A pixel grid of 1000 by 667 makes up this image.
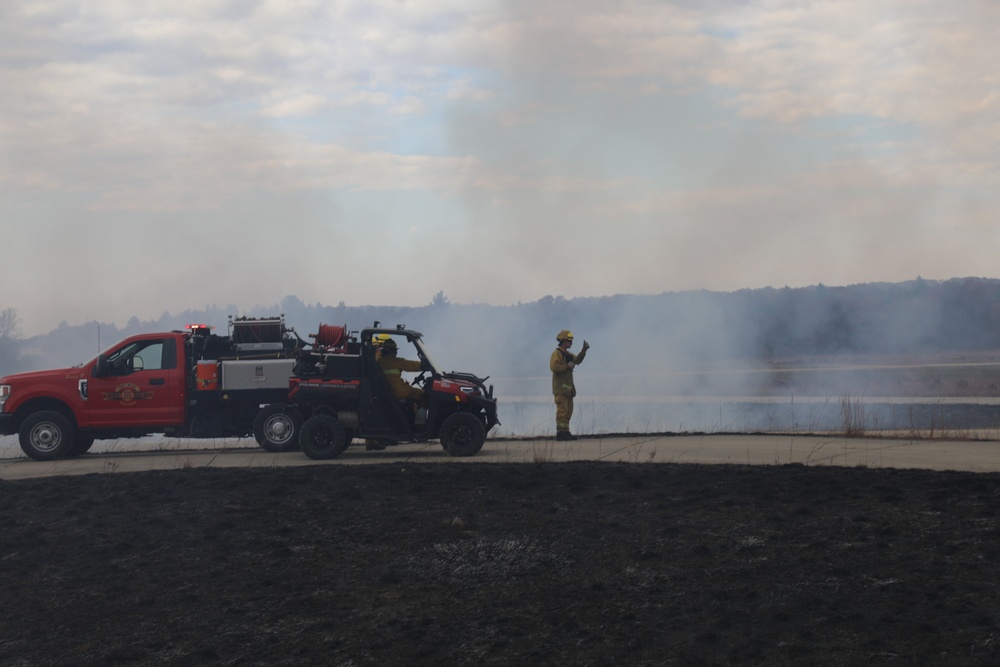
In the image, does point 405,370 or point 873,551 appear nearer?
point 873,551

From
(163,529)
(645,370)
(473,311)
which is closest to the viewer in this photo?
(163,529)

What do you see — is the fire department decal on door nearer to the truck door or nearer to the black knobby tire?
the truck door

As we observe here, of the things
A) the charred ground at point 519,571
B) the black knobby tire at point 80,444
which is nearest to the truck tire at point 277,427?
the black knobby tire at point 80,444

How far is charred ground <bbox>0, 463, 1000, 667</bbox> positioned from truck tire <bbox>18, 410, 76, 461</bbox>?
188 inches

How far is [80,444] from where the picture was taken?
728 inches

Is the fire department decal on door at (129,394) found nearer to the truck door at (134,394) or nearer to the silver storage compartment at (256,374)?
the truck door at (134,394)

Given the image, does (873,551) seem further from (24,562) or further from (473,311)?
(473,311)

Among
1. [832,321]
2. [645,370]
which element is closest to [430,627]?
[645,370]

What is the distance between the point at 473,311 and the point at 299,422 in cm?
4271

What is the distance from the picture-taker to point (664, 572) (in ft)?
30.1

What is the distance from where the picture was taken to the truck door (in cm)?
1778

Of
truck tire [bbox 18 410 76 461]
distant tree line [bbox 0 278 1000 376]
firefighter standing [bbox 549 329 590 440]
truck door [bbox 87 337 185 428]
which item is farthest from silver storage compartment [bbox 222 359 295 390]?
distant tree line [bbox 0 278 1000 376]

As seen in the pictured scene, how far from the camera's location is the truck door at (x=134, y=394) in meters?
17.8

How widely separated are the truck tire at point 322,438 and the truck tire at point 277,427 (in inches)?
42.6
